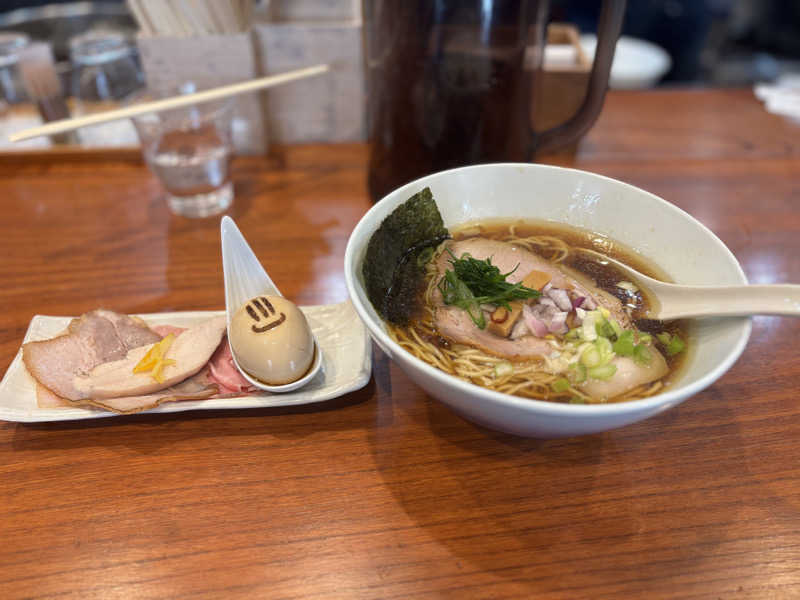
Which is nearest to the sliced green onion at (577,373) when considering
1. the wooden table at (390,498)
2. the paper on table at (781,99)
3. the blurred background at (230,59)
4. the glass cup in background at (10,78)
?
the wooden table at (390,498)

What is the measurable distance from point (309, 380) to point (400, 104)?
2.53ft

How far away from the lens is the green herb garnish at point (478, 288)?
3.41 ft

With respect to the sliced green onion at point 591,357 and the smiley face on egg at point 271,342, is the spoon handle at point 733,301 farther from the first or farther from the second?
the smiley face on egg at point 271,342

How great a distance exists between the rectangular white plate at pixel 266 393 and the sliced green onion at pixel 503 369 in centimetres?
23

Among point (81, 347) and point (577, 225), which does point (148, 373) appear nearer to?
point (81, 347)

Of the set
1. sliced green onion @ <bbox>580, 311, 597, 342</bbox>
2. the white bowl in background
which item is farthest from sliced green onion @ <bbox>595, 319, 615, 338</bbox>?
the white bowl in background

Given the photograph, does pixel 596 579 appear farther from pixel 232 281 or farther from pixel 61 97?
pixel 61 97

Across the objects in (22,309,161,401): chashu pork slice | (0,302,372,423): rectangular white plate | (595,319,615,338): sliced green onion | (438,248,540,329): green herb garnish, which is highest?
(438,248,540,329): green herb garnish

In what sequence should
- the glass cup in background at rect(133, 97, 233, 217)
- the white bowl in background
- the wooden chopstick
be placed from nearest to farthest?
the wooden chopstick, the glass cup in background at rect(133, 97, 233, 217), the white bowl in background

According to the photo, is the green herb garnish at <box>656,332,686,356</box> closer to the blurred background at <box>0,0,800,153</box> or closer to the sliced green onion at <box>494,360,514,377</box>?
the sliced green onion at <box>494,360,514,377</box>

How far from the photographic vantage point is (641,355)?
0.95 metres

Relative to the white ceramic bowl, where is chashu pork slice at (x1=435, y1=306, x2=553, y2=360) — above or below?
below

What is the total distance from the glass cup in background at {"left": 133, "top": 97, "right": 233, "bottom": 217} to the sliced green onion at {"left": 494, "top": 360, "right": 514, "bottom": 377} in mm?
1024

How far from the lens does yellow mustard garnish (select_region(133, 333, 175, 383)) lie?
0.99 m
